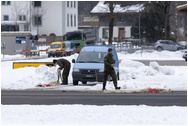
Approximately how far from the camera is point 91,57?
2262 cm

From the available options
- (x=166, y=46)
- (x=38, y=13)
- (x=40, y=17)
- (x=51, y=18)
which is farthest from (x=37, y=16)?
(x=166, y=46)

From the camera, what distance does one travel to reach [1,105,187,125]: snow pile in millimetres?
10367

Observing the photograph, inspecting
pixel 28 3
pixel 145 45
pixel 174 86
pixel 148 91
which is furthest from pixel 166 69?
pixel 28 3

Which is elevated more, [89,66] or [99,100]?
[89,66]

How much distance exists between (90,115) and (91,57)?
11.4 m

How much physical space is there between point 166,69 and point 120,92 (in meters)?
8.56

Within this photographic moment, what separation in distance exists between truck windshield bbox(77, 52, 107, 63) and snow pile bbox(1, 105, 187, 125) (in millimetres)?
9314

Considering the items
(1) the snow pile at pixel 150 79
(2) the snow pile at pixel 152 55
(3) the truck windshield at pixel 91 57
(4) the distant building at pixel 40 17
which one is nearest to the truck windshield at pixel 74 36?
(2) the snow pile at pixel 152 55

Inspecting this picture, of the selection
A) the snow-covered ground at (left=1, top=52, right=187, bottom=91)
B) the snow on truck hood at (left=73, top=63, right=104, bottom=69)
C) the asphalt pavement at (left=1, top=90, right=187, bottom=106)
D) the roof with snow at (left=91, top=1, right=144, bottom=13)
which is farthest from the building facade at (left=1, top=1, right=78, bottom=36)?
the asphalt pavement at (left=1, top=90, right=187, bottom=106)

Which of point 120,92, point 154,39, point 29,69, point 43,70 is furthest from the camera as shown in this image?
point 154,39

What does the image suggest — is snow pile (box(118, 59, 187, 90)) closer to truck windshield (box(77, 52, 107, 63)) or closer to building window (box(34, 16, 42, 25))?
truck windshield (box(77, 52, 107, 63))

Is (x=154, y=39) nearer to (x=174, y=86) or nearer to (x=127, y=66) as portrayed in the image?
(x=127, y=66)

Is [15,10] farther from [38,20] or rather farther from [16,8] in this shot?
[38,20]

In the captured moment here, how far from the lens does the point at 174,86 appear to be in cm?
2111
